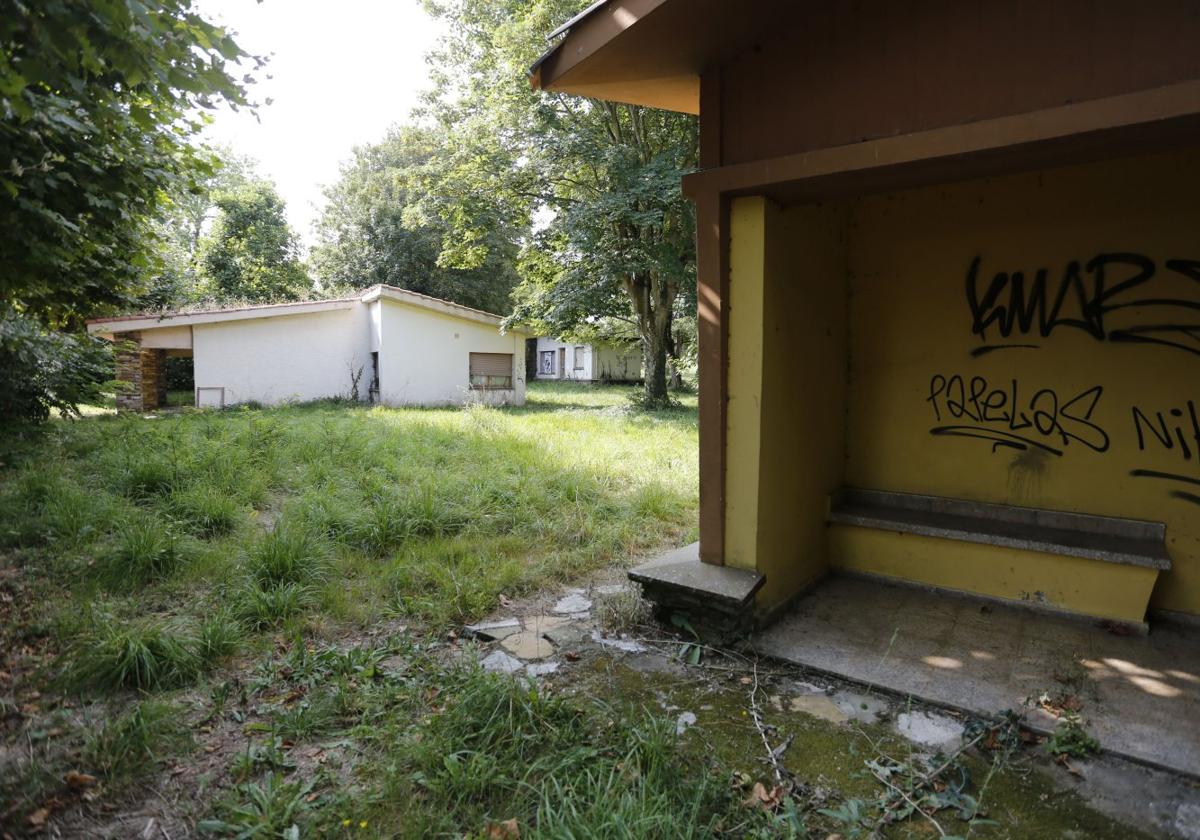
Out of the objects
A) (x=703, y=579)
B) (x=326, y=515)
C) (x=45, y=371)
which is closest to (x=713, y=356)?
(x=703, y=579)

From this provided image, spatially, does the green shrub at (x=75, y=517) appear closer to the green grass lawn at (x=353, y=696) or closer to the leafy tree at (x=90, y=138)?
the green grass lawn at (x=353, y=696)

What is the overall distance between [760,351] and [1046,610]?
87.4 inches

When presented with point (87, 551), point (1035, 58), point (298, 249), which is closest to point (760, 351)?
point (1035, 58)

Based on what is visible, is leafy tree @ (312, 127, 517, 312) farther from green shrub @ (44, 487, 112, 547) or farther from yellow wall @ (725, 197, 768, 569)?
yellow wall @ (725, 197, 768, 569)

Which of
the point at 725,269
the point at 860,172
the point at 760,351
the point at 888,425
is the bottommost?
the point at 888,425

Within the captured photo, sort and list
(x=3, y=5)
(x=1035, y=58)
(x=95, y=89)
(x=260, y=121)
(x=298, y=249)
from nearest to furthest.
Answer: (x=3, y=5), (x=1035, y=58), (x=95, y=89), (x=260, y=121), (x=298, y=249)

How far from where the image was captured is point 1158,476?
333 cm

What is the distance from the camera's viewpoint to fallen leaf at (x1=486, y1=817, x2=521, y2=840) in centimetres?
189

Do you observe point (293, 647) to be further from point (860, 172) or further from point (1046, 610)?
point (1046, 610)

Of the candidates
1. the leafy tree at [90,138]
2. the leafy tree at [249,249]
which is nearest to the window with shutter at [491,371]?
the leafy tree at [249,249]

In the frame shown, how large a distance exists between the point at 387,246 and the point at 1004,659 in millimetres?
26675

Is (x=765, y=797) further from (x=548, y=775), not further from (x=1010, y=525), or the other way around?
(x=1010, y=525)

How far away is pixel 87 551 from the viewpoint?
425 cm

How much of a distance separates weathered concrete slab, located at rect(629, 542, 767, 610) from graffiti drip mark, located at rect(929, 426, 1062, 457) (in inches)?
66.9
